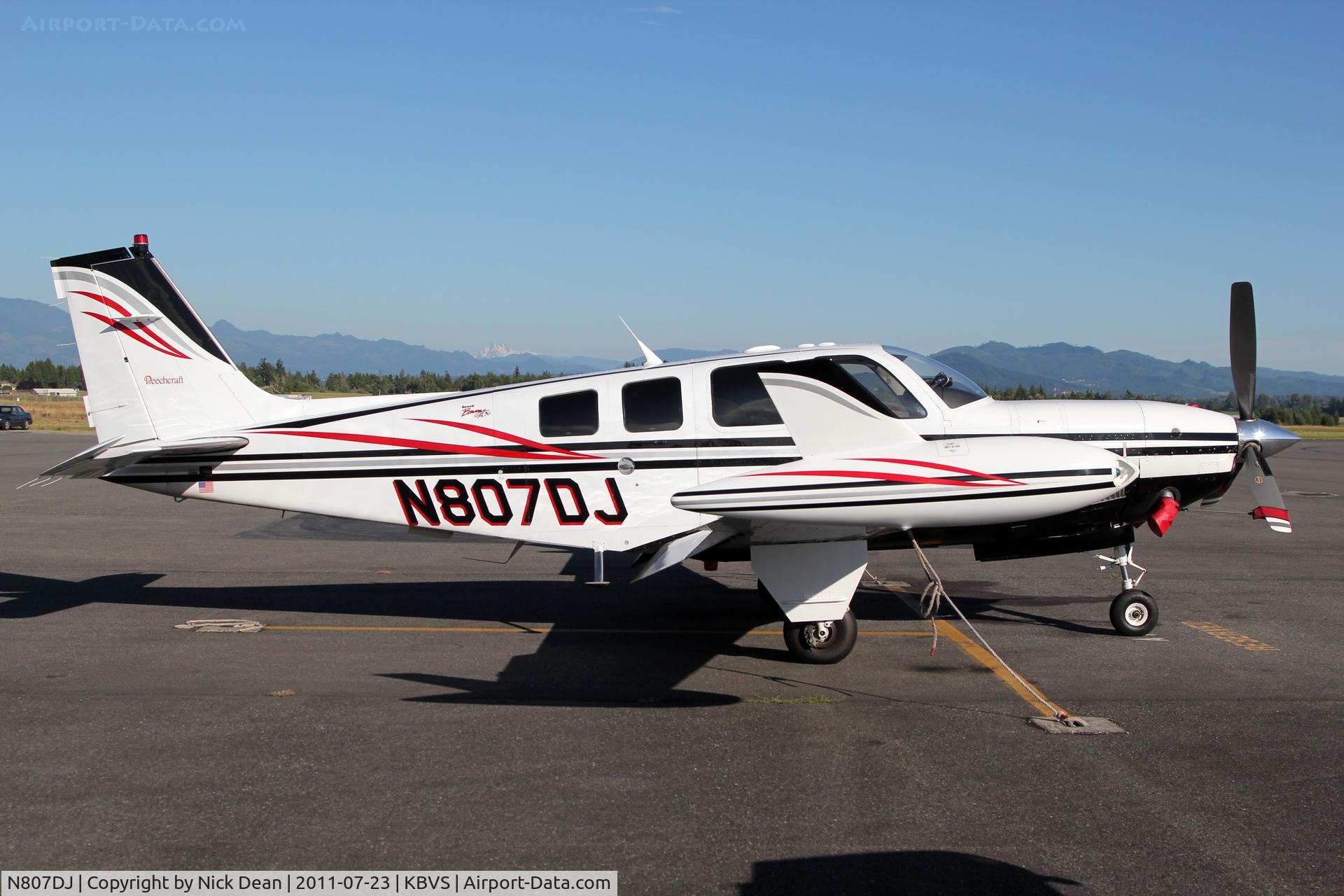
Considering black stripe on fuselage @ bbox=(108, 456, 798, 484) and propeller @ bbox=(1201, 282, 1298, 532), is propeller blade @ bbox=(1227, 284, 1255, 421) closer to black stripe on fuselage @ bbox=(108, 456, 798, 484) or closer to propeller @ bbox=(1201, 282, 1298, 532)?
propeller @ bbox=(1201, 282, 1298, 532)

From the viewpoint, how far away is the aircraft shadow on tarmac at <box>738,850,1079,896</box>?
4.26 metres

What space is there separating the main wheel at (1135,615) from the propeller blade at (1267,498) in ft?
4.23

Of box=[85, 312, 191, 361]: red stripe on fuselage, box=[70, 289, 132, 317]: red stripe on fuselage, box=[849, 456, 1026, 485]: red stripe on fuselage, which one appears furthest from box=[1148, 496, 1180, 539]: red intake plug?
box=[70, 289, 132, 317]: red stripe on fuselage

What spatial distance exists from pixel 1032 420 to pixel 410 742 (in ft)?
18.6

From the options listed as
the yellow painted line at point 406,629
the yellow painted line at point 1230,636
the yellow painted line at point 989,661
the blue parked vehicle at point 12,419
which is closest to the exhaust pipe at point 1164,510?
the yellow painted line at point 1230,636

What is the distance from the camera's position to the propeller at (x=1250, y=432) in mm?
8594

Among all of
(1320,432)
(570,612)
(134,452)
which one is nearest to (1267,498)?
(570,612)

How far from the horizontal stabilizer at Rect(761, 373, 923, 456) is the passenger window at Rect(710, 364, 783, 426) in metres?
0.73

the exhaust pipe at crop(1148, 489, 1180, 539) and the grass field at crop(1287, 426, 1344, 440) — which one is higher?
the exhaust pipe at crop(1148, 489, 1180, 539)

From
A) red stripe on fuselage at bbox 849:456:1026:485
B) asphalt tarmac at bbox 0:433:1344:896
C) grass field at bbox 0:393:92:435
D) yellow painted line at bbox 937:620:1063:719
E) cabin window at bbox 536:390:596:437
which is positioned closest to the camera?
asphalt tarmac at bbox 0:433:1344:896

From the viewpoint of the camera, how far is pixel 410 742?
6090mm

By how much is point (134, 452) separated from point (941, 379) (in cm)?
727

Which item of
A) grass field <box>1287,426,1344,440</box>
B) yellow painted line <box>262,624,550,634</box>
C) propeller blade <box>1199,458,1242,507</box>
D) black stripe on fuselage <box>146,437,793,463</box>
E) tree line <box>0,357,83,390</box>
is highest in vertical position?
tree line <box>0,357,83,390</box>

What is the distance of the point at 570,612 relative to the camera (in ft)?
32.4
